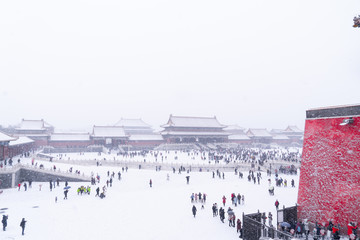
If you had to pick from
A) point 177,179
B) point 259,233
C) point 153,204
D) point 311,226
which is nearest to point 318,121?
point 311,226

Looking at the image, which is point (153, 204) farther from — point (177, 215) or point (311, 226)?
point (311, 226)

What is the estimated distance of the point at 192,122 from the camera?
58.0 metres

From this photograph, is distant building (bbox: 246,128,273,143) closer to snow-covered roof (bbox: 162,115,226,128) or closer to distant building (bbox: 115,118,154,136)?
snow-covered roof (bbox: 162,115,226,128)

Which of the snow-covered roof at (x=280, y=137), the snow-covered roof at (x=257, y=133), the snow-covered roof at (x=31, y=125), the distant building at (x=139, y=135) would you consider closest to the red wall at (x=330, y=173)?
the distant building at (x=139, y=135)

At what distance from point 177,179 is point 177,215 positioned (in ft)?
34.9

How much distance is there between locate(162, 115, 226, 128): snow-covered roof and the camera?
55.5m

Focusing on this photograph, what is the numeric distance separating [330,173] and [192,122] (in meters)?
46.0

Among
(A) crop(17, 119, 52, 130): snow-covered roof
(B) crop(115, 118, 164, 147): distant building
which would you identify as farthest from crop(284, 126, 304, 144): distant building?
(A) crop(17, 119, 52, 130): snow-covered roof

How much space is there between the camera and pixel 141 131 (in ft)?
217

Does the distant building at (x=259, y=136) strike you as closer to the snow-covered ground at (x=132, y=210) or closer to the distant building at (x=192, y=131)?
the distant building at (x=192, y=131)

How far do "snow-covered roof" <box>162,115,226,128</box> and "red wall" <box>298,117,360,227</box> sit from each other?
41030mm

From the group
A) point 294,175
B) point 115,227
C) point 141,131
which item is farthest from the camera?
point 141,131

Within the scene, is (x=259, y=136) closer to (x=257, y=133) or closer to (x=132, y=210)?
(x=257, y=133)

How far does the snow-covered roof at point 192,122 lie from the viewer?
5550 centimetres
